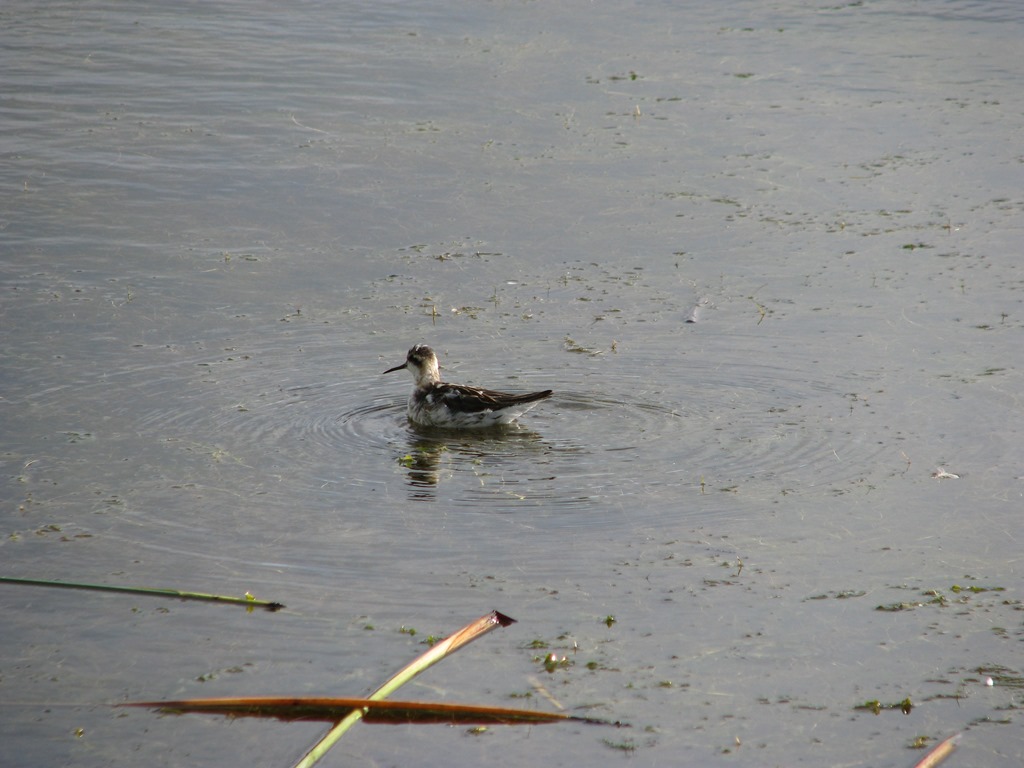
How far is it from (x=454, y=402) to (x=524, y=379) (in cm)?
84

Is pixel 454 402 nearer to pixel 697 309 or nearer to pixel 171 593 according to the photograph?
pixel 697 309

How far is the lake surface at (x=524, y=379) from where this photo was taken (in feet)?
22.3

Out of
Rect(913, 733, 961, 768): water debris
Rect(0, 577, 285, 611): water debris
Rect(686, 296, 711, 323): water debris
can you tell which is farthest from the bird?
Rect(913, 733, 961, 768): water debris

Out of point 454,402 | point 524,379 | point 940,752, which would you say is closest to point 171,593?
point 454,402

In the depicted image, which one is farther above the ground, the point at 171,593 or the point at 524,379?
the point at 524,379

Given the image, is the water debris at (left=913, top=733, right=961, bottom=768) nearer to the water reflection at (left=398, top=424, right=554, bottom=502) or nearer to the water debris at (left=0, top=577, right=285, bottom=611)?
the water debris at (left=0, top=577, right=285, bottom=611)

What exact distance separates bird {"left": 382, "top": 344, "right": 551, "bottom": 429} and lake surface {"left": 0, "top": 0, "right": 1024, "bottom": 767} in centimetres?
29

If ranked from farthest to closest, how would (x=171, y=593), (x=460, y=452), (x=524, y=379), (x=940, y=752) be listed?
(x=524, y=379)
(x=460, y=452)
(x=171, y=593)
(x=940, y=752)

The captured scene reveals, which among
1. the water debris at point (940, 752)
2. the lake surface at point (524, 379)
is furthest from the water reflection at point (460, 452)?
the water debris at point (940, 752)

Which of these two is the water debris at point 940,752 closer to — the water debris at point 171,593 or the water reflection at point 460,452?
the water debris at point 171,593

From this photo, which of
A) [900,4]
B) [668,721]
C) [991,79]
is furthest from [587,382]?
[900,4]

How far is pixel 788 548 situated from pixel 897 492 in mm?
1248

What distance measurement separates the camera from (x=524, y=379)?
1138cm

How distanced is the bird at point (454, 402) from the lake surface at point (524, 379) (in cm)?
29
